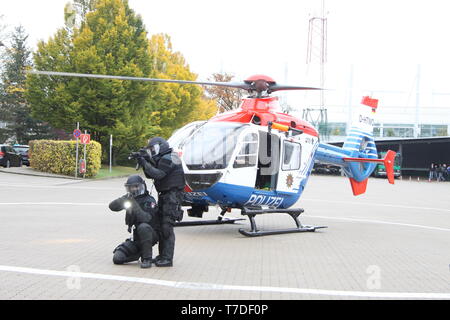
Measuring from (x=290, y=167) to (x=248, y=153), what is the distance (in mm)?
1572

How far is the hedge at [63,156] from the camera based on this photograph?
103ft

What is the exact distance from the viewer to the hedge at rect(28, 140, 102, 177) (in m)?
31.4

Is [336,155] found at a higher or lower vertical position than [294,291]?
higher

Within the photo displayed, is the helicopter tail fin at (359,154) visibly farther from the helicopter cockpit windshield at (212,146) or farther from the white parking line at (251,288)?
the white parking line at (251,288)

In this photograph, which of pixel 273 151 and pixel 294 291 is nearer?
pixel 294 291

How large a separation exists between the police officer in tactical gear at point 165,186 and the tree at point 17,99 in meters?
38.8

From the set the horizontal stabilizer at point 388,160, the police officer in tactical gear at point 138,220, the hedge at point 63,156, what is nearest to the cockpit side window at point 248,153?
the police officer in tactical gear at point 138,220

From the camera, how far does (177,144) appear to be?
11805 mm

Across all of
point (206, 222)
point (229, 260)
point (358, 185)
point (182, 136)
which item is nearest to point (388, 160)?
point (358, 185)

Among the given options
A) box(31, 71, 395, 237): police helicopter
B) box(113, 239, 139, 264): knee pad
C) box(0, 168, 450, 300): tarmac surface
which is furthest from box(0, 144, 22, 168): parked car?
box(113, 239, 139, 264): knee pad
